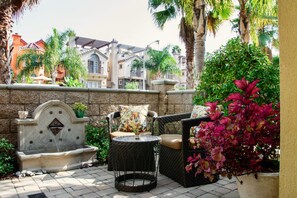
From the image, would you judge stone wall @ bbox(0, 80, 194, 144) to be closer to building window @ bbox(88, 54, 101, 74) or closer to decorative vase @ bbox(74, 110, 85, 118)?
decorative vase @ bbox(74, 110, 85, 118)

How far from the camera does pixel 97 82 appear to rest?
2712cm

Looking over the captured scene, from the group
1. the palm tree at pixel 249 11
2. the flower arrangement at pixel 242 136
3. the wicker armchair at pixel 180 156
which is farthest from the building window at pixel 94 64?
the flower arrangement at pixel 242 136

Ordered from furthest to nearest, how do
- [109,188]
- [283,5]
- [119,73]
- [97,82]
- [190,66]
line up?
[119,73]
[97,82]
[190,66]
[109,188]
[283,5]

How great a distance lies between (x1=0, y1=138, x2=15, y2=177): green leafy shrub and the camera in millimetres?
3293

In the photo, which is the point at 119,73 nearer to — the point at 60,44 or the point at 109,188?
the point at 60,44

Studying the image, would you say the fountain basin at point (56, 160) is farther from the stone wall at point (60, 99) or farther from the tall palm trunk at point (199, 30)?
the tall palm trunk at point (199, 30)

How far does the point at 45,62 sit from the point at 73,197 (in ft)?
52.6

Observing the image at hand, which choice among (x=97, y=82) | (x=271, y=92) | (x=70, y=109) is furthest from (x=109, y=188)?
(x=97, y=82)

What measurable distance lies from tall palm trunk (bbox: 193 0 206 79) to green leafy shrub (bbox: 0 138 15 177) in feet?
13.4

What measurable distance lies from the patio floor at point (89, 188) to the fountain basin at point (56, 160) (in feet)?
0.55

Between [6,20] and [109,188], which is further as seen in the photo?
[6,20]

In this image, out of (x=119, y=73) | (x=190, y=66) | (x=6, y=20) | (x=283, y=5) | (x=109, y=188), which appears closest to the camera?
(x=283, y=5)

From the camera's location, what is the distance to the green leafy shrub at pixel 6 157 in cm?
329

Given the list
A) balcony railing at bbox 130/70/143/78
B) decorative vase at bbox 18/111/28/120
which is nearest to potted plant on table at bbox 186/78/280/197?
decorative vase at bbox 18/111/28/120
